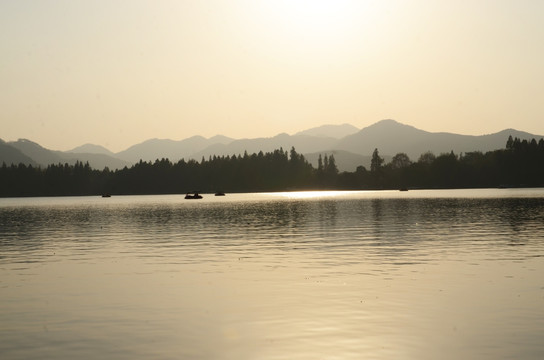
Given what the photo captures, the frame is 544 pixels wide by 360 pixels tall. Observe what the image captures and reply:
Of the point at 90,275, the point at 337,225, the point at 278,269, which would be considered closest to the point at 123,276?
the point at 90,275

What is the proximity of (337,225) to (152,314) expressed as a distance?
5969 centimetres

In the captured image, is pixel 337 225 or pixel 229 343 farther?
pixel 337 225

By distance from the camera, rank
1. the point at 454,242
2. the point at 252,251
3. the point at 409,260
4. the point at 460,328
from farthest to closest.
→ the point at 454,242 → the point at 252,251 → the point at 409,260 → the point at 460,328

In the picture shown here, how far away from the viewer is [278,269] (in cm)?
4394

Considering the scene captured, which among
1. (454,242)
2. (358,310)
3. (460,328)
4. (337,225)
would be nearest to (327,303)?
(358,310)

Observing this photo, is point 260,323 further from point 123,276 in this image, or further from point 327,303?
point 123,276

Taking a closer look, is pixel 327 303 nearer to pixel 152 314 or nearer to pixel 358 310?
pixel 358 310

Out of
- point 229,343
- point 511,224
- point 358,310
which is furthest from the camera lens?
point 511,224

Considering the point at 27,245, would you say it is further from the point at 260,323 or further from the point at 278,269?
the point at 260,323

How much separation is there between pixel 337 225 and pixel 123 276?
1918 inches

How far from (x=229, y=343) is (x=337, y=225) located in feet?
211

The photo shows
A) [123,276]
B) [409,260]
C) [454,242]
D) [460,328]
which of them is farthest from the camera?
[454,242]

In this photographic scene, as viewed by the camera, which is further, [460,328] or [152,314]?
[152,314]

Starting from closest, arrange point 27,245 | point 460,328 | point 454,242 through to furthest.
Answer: point 460,328 < point 454,242 < point 27,245
